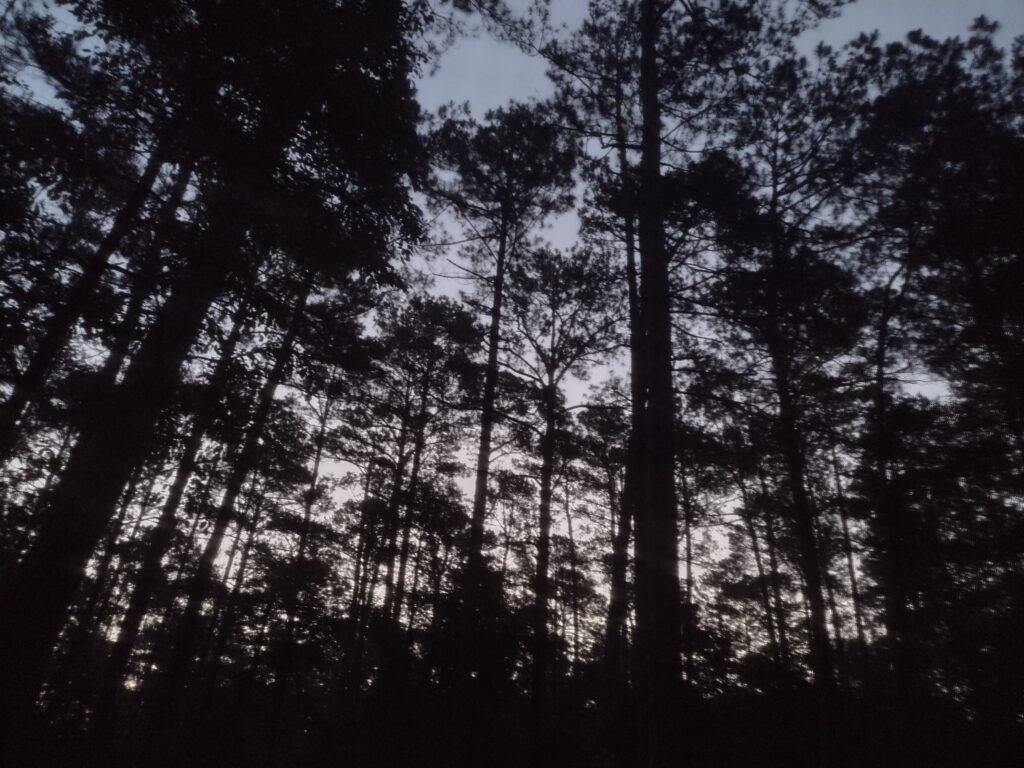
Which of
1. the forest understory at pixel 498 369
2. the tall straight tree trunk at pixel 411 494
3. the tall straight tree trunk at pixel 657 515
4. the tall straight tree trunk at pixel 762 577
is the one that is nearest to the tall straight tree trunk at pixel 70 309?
the forest understory at pixel 498 369

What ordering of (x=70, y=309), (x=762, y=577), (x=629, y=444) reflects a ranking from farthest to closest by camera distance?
(x=762, y=577) → (x=629, y=444) → (x=70, y=309)

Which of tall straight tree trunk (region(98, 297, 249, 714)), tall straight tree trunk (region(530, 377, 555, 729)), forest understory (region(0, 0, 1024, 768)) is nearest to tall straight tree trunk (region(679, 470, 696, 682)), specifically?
forest understory (region(0, 0, 1024, 768))

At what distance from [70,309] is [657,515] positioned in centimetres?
614

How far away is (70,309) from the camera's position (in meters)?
4.45

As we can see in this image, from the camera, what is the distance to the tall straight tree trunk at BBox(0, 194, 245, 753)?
14.7 feet

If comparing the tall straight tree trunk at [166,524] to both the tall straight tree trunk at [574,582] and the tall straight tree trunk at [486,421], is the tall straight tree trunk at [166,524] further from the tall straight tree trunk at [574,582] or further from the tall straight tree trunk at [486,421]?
the tall straight tree trunk at [574,582]

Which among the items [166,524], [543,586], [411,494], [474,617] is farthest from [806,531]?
[166,524]

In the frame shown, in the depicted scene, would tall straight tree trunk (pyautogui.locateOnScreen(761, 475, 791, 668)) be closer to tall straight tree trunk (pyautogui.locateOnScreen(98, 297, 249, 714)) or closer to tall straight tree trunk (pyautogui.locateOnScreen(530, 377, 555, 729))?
tall straight tree trunk (pyautogui.locateOnScreen(530, 377, 555, 729))

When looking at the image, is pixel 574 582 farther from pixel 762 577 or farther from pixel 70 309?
pixel 70 309

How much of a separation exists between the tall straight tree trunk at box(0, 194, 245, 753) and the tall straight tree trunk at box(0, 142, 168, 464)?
58cm

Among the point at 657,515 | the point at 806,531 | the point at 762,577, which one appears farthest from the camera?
the point at 762,577

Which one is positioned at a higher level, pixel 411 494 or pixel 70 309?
pixel 411 494

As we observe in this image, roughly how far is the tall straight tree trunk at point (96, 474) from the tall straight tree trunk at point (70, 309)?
58cm

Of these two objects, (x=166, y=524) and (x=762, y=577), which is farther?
(x=762, y=577)
